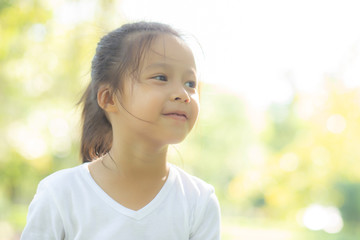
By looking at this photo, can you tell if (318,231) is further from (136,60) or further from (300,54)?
(136,60)

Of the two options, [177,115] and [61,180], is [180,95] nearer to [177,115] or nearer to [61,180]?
[177,115]

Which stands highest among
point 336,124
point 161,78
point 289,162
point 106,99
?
point 161,78

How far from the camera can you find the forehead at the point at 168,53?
1179 millimetres

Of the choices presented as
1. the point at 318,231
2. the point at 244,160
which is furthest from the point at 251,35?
the point at 244,160

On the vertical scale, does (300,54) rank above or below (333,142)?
above

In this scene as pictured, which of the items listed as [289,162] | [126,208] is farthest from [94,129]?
[289,162]

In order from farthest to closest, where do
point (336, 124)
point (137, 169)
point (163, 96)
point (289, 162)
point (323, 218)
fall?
point (323, 218) < point (289, 162) < point (336, 124) < point (137, 169) < point (163, 96)

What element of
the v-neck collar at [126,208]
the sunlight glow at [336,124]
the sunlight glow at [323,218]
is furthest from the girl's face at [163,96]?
the sunlight glow at [323,218]

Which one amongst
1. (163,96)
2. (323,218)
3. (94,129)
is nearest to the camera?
(163,96)

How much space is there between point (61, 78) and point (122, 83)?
4285 millimetres

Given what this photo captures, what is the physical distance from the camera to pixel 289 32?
6.46m

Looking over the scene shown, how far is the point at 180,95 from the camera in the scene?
3.77ft

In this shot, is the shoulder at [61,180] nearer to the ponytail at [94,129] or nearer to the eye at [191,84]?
the ponytail at [94,129]

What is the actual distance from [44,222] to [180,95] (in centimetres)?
50
